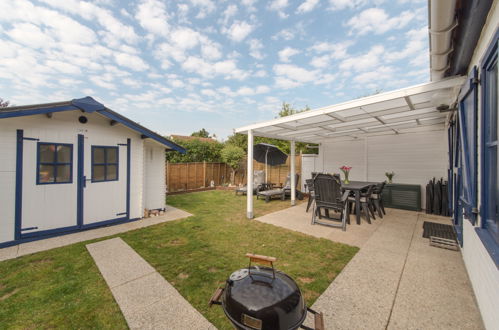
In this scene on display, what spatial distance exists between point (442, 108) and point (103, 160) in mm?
7797

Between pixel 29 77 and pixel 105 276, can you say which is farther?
pixel 29 77

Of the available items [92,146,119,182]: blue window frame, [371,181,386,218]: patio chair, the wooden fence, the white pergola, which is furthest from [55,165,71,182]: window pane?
[371,181,386,218]: patio chair

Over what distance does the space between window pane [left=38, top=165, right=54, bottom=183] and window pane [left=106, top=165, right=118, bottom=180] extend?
41.6 inches

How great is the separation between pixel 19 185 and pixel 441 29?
6961 mm

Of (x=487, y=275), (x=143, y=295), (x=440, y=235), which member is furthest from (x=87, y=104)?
(x=440, y=235)

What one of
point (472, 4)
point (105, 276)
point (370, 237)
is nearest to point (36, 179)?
point (105, 276)

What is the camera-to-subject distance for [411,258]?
339 centimetres

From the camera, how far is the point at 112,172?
538cm

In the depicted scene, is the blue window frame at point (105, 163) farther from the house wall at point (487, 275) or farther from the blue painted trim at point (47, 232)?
the house wall at point (487, 275)

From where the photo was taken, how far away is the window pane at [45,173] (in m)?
4.34

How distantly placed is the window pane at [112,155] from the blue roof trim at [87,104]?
3.74ft

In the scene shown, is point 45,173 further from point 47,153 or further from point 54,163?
point 47,153

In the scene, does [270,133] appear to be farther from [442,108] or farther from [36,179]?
[36,179]

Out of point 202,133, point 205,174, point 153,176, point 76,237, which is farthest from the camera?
point 202,133
